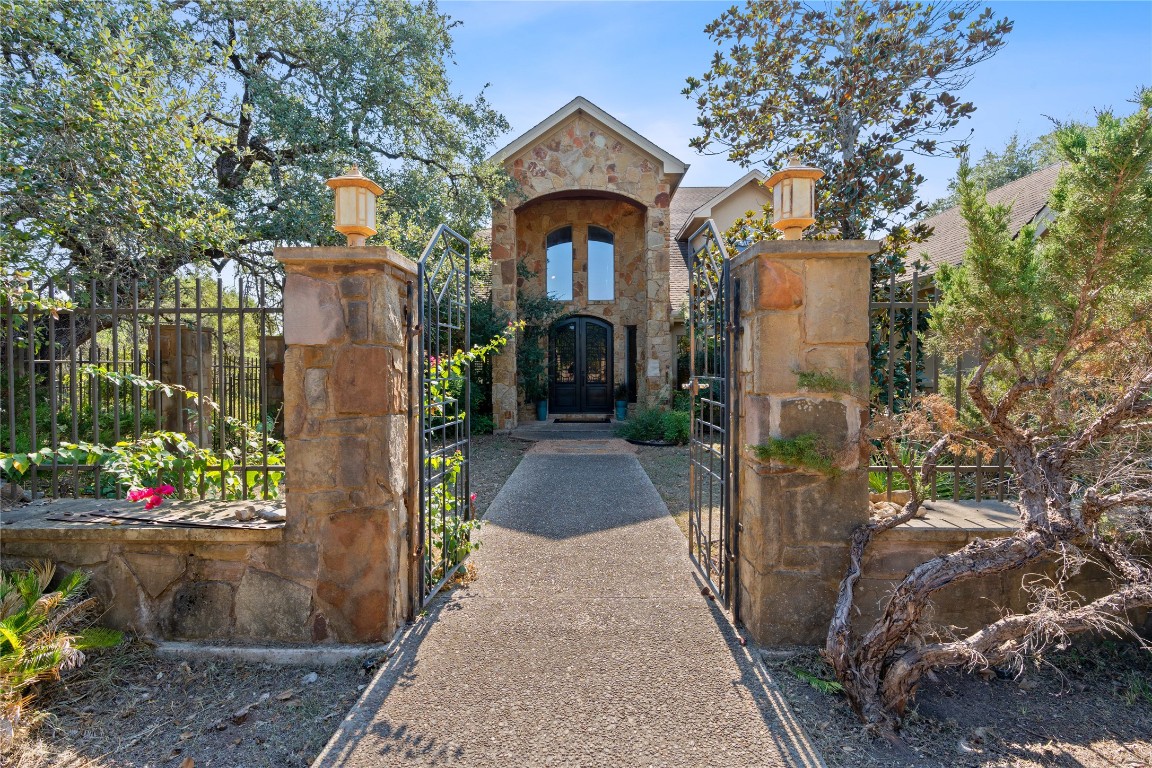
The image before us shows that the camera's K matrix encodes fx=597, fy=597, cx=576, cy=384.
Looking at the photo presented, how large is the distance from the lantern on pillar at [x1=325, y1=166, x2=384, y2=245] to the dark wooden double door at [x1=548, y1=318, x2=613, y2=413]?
34.4 ft

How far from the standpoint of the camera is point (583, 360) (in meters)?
13.6

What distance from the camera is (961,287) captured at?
289cm

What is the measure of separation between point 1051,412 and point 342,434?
132 inches

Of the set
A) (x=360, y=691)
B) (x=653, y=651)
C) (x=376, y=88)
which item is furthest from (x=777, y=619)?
(x=376, y=88)

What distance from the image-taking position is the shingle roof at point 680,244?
514 inches

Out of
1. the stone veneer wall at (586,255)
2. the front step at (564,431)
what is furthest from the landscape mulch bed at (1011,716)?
the stone veneer wall at (586,255)

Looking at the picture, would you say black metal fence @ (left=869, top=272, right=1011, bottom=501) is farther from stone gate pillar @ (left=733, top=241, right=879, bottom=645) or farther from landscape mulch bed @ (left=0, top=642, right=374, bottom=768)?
landscape mulch bed @ (left=0, top=642, right=374, bottom=768)

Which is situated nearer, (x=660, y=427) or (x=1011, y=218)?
(x=1011, y=218)

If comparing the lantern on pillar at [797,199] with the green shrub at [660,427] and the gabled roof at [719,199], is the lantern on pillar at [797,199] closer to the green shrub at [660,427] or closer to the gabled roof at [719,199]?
the green shrub at [660,427]

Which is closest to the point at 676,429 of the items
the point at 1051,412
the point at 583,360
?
the point at 583,360

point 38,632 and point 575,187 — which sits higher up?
point 575,187

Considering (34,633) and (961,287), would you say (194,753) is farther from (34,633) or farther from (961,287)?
(961,287)

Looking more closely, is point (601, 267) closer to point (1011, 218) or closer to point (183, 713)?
point (1011, 218)

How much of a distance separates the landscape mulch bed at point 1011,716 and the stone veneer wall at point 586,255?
10299mm
